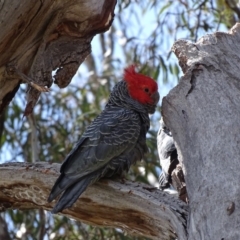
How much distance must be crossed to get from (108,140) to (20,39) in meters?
0.69

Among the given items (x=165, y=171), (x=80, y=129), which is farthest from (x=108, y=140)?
(x=80, y=129)

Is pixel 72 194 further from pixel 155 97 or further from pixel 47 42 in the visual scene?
pixel 155 97

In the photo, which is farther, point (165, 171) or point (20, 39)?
point (165, 171)

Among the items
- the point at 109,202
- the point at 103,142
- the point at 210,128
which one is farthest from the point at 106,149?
the point at 210,128

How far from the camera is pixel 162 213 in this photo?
10.3ft

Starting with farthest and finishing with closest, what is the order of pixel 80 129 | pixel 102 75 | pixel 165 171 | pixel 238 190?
pixel 102 75 < pixel 80 129 < pixel 165 171 < pixel 238 190

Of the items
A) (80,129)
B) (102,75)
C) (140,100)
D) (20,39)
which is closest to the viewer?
(20,39)

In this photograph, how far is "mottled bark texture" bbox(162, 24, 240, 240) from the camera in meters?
2.84

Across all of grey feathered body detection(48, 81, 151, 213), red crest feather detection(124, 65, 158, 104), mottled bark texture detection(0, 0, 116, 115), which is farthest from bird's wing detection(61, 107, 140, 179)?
mottled bark texture detection(0, 0, 116, 115)

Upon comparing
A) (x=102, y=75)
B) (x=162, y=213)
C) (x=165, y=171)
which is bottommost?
(x=162, y=213)

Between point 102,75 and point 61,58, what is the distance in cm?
388

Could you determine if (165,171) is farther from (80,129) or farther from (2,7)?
(80,129)

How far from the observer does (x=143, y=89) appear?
408 centimetres

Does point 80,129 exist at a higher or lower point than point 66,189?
higher
